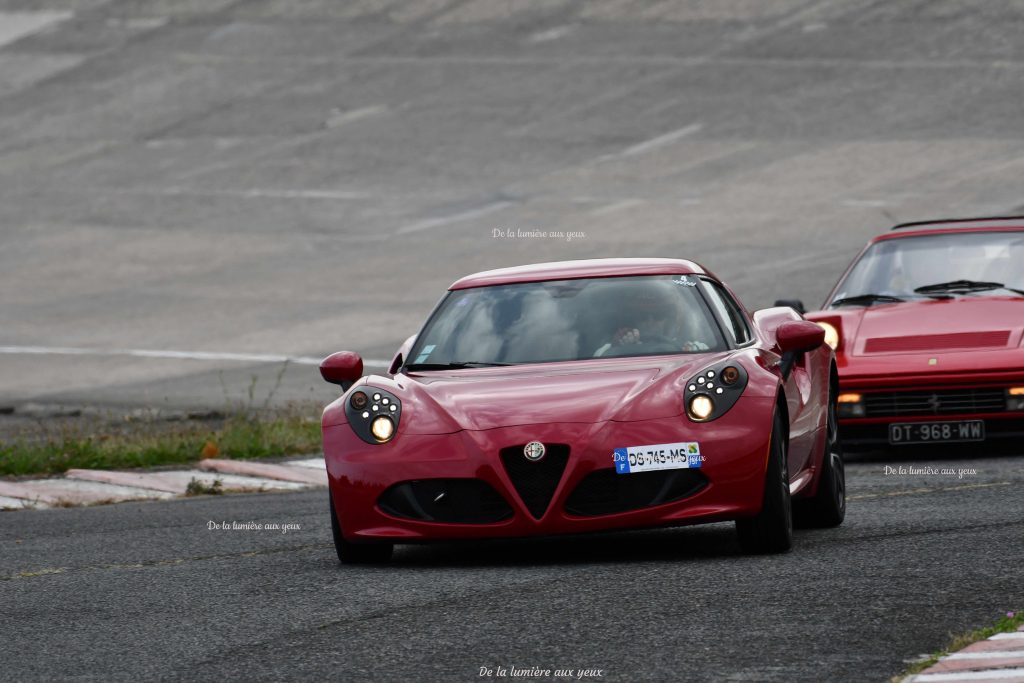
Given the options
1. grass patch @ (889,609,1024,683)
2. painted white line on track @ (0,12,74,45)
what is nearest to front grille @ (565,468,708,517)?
grass patch @ (889,609,1024,683)

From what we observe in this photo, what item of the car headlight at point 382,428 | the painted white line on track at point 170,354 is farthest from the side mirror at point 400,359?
the painted white line on track at point 170,354

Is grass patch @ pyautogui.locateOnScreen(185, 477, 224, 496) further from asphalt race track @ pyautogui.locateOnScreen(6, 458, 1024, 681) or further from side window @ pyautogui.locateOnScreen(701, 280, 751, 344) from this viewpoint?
side window @ pyautogui.locateOnScreen(701, 280, 751, 344)

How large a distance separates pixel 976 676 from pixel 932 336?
26.0ft

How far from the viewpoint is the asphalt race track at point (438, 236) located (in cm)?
709

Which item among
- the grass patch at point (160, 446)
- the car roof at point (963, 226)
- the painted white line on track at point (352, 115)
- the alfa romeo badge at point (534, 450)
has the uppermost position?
the alfa romeo badge at point (534, 450)

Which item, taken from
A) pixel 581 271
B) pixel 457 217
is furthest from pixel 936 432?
pixel 457 217

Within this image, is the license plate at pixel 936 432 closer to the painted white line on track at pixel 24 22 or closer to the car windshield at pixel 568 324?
the car windshield at pixel 568 324

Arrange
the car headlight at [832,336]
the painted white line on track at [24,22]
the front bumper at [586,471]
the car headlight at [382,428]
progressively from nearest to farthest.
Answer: the front bumper at [586,471] → the car headlight at [382,428] → the car headlight at [832,336] → the painted white line on track at [24,22]

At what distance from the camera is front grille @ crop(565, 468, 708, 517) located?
27.7 ft

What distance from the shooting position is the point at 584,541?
9.52 meters

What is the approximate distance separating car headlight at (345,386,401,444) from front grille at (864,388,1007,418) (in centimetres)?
536

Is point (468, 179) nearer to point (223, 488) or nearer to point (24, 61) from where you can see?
point (24, 61)

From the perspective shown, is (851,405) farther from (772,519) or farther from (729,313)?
(772,519)

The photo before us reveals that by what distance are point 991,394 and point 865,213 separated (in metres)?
16.9
